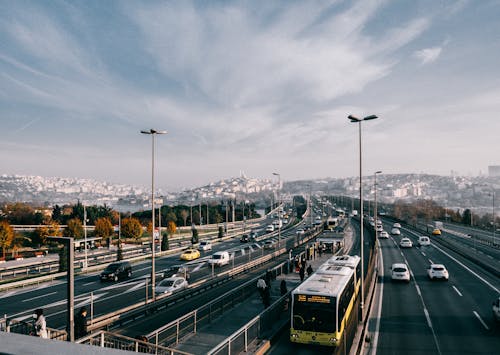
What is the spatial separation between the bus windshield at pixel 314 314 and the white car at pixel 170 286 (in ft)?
38.0

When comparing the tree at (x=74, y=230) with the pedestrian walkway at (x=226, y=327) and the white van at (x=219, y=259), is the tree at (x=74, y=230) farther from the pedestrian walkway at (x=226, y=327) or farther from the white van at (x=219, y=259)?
the pedestrian walkway at (x=226, y=327)

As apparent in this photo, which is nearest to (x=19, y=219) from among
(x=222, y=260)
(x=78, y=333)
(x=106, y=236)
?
(x=106, y=236)

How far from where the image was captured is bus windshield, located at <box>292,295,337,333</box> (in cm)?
1458

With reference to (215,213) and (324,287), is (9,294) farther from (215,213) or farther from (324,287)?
(215,213)

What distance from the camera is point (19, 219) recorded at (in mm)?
71125

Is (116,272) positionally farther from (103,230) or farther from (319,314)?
(103,230)

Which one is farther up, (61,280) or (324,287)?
(324,287)

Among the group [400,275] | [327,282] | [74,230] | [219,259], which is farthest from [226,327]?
[74,230]

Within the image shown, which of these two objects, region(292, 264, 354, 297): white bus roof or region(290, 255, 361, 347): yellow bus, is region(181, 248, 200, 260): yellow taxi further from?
region(290, 255, 361, 347): yellow bus

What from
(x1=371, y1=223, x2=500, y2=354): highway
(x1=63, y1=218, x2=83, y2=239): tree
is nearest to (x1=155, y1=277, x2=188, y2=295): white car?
(x1=371, y1=223, x2=500, y2=354): highway

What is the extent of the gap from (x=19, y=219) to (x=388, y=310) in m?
72.2

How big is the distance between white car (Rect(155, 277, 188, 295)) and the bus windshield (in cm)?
1159

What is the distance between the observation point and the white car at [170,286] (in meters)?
24.2

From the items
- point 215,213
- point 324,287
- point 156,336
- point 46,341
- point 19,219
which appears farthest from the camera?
point 215,213
